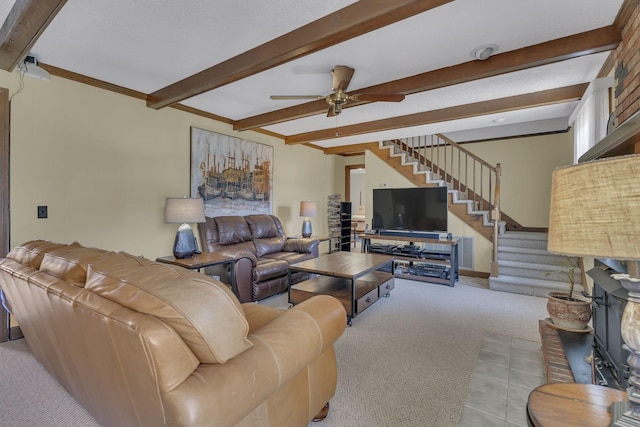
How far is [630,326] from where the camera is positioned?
81 centimetres

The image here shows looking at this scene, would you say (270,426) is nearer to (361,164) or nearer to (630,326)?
(630,326)

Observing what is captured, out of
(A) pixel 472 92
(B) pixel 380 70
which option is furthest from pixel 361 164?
(B) pixel 380 70

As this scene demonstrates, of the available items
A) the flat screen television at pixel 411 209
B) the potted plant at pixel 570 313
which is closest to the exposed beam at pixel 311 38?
the potted plant at pixel 570 313

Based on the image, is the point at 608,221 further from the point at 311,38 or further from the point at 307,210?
the point at 307,210

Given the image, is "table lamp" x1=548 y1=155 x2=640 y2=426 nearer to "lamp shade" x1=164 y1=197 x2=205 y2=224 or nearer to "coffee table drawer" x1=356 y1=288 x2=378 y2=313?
"coffee table drawer" x1=356 y1=288 x2=378 y2=313

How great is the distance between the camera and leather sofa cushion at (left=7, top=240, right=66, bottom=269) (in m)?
1.74

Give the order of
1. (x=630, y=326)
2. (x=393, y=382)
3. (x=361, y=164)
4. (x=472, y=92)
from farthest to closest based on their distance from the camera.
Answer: (x=361, y=164) < (x=472, y=92) < (x=393, y=382) < (x=630, y=326)

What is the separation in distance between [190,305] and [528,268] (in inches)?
187

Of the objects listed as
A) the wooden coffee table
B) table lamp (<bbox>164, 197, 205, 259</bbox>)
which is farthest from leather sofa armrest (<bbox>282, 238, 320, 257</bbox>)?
table lamp (<bbox>164, 197, 205, 259</bbox>)

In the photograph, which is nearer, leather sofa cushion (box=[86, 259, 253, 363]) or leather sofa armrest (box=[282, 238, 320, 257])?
leather sofa cushion (box=[86, 259, 253, 363])

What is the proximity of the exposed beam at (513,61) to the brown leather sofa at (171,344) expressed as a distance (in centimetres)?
252

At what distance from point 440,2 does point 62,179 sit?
365 centimetres

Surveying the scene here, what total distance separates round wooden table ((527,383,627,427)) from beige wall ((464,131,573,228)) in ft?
17.9

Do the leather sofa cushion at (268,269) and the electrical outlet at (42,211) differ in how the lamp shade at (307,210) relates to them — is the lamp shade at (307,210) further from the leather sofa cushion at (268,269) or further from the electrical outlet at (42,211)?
the electrical outlet at (42,211)
